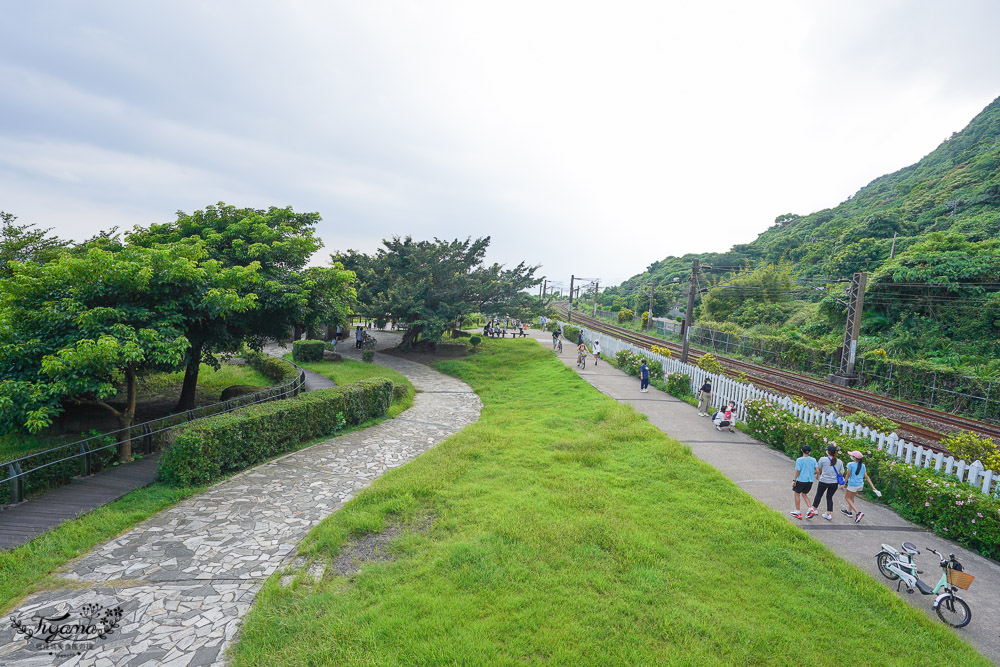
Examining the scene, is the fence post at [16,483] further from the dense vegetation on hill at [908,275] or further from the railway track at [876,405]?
the dense vegetation on hill at [908,275]

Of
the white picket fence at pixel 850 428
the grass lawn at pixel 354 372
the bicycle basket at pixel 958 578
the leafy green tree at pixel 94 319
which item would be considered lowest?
the grass lawn at pixel 354 372

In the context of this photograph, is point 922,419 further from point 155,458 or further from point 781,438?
point 155,458

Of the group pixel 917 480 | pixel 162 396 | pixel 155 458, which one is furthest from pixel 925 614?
pixel 162 396

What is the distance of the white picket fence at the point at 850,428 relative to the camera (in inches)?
295

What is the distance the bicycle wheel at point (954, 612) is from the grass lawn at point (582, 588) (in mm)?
328

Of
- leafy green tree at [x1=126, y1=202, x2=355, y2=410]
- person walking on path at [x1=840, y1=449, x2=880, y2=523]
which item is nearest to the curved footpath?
leafy green tree at [x1=126, y1=202, x2=355, y2=410]

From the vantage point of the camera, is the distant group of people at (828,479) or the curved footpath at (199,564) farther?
the distant group of people at (828,479)

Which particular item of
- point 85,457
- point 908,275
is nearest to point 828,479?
point 85,457

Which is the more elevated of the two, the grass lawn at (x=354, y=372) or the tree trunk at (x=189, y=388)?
the tree trunk at (x=189, y=388)

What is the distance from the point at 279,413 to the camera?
10.1 m

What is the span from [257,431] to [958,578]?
11.4 metres

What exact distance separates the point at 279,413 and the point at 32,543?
4492 millimetres

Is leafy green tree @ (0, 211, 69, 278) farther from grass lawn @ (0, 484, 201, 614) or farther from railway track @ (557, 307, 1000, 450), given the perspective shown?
railway track @ (557, 307, 1000, 450)

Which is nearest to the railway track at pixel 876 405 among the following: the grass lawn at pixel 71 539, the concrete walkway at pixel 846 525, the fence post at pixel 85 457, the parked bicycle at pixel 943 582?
the concrete walkway at pixel 846 525
